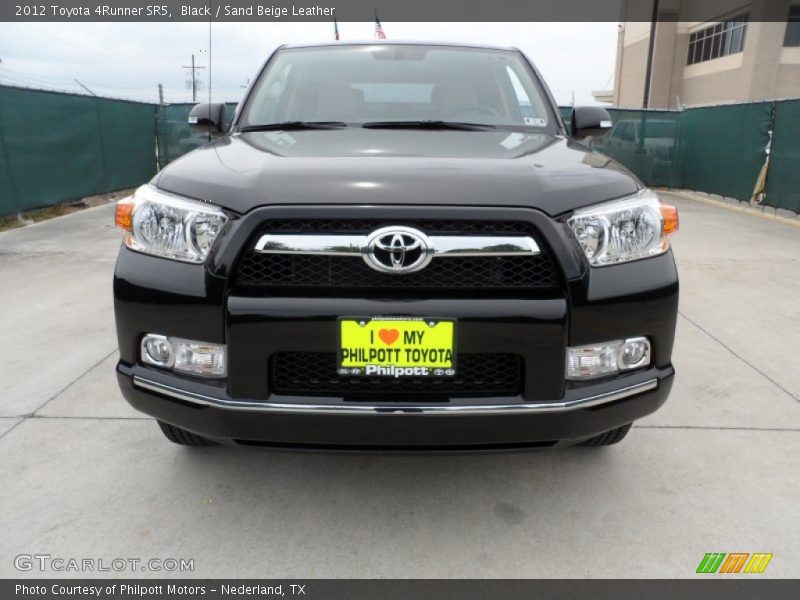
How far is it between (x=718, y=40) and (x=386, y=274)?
3752 centimetres

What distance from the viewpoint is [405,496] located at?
241cm

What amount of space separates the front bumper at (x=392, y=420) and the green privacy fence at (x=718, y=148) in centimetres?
624

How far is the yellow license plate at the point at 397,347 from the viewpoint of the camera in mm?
1827

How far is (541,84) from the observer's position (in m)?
3.23

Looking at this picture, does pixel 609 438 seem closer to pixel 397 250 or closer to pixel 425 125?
pixel 397 250

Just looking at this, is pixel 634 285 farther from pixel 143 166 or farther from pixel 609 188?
pixel 143 166

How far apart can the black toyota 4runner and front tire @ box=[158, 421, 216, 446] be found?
43cm

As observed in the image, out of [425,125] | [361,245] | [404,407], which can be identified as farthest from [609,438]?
[425,125]

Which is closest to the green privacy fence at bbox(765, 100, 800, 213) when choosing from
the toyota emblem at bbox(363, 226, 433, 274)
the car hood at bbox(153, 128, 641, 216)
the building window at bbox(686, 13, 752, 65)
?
the car hood at bbox(153, 128, 641, 216)

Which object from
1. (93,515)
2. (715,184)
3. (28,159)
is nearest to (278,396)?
(93,515)

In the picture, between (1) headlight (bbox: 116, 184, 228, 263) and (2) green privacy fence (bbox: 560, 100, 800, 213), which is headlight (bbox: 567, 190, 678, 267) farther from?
(2) green privacy fence (bbox: 560, 100, 800, 213)

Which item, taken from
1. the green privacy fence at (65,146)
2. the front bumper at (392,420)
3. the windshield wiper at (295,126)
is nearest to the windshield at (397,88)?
the windshield wiper at (295,126)

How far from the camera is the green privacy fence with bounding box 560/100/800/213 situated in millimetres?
9922
